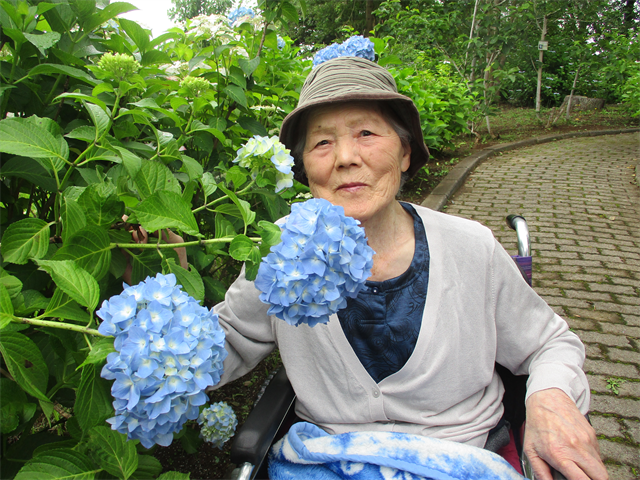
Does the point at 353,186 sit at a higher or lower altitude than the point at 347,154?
lower

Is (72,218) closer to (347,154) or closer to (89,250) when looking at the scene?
(89,250)

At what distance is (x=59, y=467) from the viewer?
83 centimetres

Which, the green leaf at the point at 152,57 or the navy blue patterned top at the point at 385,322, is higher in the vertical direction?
the green leaf at the point at 152,57

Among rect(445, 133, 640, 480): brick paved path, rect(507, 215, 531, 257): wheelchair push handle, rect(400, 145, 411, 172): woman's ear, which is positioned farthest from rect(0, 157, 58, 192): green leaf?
rect(445, 133, 640, 480): brick paved path

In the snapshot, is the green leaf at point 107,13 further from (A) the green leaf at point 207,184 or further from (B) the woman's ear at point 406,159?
(B) the woman's ear at point 406,159

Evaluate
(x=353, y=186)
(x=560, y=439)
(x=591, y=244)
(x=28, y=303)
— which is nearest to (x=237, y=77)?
(x=353, y=186)

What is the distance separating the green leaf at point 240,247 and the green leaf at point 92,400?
0.30 m

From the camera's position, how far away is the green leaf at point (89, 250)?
847 mm

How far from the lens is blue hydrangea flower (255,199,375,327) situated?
0.74 metres

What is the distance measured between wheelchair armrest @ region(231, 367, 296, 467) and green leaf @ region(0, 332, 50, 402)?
2.04 feet

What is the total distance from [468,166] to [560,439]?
278 inches

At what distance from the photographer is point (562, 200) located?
638 centimetres

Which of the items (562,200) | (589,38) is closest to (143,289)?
(562,200)

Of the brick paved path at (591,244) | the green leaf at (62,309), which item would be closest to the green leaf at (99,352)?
the green leaf at (62,309)
